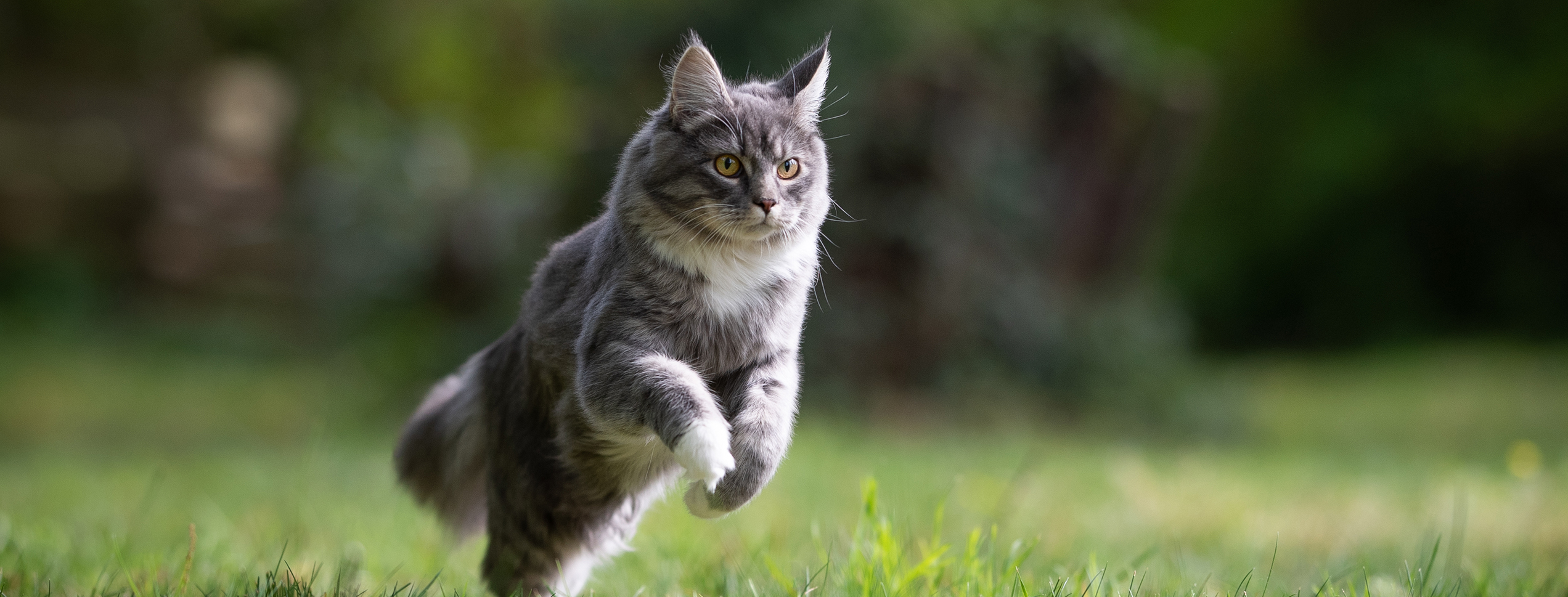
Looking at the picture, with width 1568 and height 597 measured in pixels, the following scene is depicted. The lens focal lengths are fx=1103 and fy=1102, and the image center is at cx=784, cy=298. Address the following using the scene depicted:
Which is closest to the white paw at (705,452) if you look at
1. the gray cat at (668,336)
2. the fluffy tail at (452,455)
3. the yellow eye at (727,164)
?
the gray cat at (668,336)

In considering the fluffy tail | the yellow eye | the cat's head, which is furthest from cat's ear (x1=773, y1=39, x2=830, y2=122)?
the fluffy tail

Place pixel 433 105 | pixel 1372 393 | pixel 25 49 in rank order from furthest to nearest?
pixel 25 49 < pixel 433 105 < pixel 1372 393

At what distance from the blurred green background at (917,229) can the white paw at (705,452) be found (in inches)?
33.3

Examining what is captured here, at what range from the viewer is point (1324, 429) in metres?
9.38

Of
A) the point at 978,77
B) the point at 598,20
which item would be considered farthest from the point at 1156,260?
the point at 598,20

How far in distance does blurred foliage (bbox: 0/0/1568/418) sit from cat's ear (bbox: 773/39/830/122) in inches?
54.9

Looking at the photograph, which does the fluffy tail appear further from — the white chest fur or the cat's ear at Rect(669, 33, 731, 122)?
the cat's ear at Rect(669, 33, 731, 122)

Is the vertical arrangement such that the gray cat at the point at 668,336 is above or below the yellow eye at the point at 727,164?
below

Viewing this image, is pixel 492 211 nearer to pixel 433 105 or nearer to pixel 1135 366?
pixel 433 105

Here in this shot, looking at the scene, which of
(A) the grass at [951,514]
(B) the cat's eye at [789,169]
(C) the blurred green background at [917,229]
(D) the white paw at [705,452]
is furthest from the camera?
(C) the blurred green background at [917,229]

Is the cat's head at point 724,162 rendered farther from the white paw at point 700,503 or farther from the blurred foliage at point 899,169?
the blurred foliage at point 899,169

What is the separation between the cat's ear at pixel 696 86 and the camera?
2924mm

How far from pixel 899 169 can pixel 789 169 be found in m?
5.23

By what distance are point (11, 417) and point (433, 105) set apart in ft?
18.7
